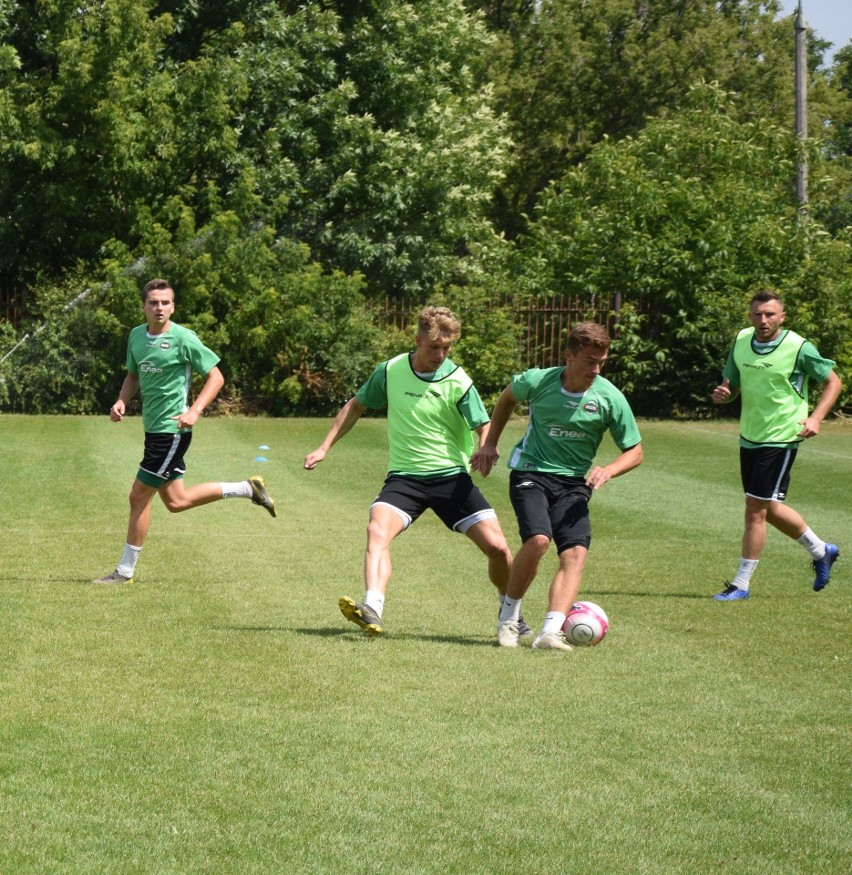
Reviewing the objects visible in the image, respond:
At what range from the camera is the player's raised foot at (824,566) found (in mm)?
10203

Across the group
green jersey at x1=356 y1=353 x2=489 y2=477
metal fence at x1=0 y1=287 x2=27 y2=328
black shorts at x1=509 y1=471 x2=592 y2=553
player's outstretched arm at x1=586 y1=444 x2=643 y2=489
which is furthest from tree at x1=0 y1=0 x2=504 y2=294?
player's outstretched arm at x1=586 y1=444 x2=643 y2=489

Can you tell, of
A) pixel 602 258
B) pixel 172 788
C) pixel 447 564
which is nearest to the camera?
pixel 172 788

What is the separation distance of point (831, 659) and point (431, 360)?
107 inches

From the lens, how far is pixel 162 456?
32.8 feet

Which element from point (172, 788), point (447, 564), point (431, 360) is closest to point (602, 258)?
point (447, 564)

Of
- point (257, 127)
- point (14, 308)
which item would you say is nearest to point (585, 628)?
point (14, 308)

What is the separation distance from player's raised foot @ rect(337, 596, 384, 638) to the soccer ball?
1.01 m

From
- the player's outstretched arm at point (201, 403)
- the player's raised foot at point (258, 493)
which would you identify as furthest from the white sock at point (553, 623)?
the player's raised foot at point (258, 493)

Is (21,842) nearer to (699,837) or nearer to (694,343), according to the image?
(699,837)

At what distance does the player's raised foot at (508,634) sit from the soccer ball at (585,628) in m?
0.28

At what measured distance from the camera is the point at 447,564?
11.3m

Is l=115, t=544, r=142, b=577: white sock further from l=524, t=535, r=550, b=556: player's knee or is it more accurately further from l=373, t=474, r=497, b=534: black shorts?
l=524, t=535, r=550, b=556: player's knee

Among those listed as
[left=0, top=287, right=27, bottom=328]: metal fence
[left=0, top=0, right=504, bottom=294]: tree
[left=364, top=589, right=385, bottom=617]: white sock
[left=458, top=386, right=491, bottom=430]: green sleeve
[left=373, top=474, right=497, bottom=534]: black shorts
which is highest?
[left=0, top=0, right=504, bottom=294]: tree

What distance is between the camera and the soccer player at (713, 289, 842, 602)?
1023 centimetres
